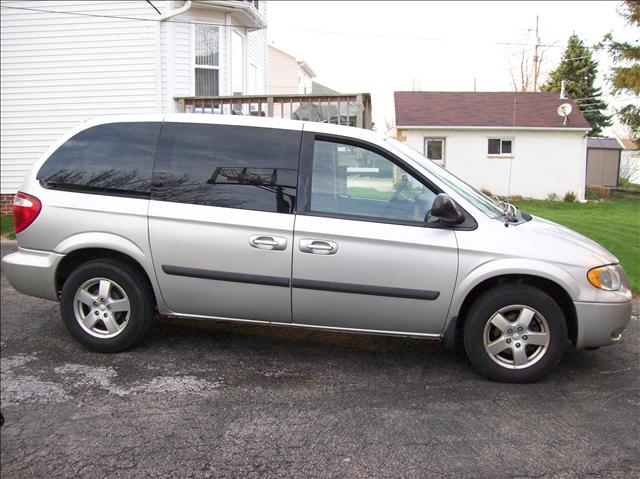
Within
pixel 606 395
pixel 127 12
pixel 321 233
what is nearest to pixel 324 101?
pixel 127 12

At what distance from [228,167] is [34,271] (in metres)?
1.82

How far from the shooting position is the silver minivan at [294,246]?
410 centimetres

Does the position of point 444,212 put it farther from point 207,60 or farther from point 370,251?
point 207,60

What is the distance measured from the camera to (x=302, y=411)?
3.68 metres

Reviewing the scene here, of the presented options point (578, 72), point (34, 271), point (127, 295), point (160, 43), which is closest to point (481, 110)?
point (578, 72)

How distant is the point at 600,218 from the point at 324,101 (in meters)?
5.78

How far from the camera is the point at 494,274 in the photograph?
4.05 meters

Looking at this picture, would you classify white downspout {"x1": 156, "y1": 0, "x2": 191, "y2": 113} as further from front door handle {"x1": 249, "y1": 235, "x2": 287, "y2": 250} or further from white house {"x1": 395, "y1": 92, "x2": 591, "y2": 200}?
white house {"x1": 395, "y1": 92, "x2": 591, "y2": 200}

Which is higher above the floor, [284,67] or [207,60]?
[284,67]

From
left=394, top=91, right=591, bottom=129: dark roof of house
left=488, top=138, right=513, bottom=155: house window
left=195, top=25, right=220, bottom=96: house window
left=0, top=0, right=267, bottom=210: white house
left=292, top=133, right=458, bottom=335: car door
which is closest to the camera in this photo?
left=292, top=133, right=458, bottom=335: car door

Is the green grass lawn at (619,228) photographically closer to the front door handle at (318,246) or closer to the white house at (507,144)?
the front door handle at (318,246)

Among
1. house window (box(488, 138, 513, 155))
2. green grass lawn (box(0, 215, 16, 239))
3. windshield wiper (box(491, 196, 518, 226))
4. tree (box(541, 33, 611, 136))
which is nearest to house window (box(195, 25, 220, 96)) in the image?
green grass lawn (box(0, 215, 16, 239))

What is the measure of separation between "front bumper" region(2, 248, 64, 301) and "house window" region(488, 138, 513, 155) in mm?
20054

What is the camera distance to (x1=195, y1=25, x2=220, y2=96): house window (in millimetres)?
12844
